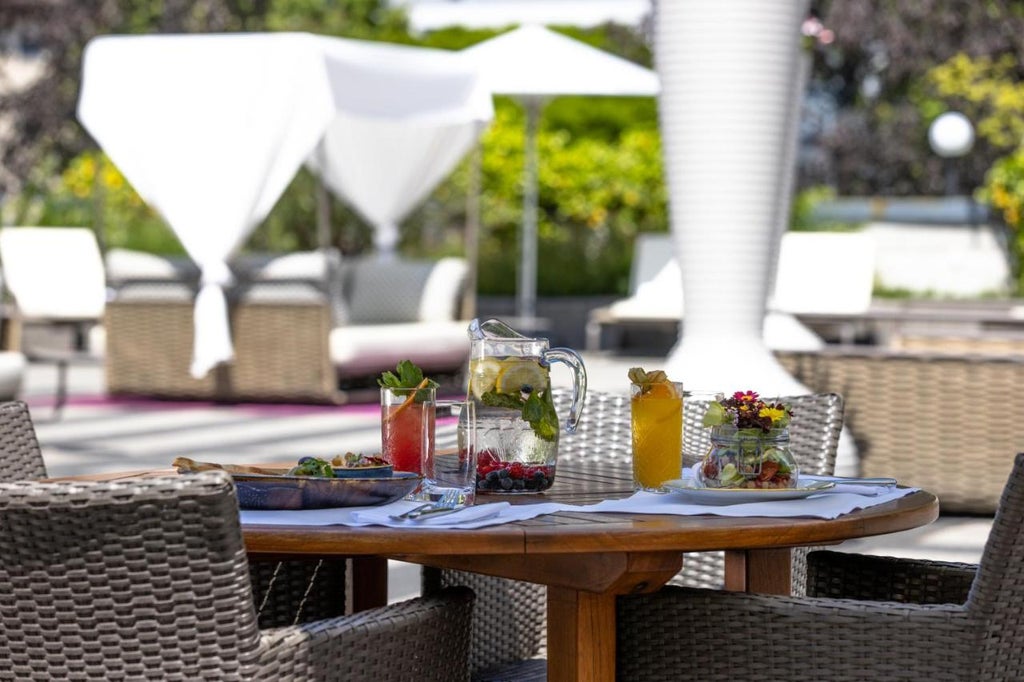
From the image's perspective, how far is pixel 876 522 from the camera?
6.24ft

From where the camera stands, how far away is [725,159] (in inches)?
156

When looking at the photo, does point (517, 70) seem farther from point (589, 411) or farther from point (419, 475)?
point (419, 475)

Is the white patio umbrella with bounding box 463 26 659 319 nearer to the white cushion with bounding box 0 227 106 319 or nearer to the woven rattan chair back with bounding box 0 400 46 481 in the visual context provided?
the white cushion with bounding box 0 227 106 319

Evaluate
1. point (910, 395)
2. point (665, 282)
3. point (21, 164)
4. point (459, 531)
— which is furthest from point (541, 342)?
point (21, 164)

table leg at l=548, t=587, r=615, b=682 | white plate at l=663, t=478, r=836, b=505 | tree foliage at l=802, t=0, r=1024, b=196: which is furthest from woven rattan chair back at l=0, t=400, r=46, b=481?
tree foliage at l=802, t=0, r=1024, b=196

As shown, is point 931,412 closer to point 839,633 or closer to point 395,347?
point 839,633

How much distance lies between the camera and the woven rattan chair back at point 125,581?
1559 millimetres

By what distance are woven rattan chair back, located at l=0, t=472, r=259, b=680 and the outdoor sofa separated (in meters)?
6.26

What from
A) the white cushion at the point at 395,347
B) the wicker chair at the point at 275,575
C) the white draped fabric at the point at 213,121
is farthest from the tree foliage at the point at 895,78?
the wicker chair at the point at 275,575

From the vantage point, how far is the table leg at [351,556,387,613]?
2324 mm

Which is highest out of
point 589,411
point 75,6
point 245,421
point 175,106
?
point 75,6

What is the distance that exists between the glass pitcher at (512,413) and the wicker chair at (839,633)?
217 millimetres

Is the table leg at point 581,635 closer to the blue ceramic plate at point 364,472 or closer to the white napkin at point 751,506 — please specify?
the white napkin at point 751,506

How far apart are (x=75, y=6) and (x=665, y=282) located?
662cm
